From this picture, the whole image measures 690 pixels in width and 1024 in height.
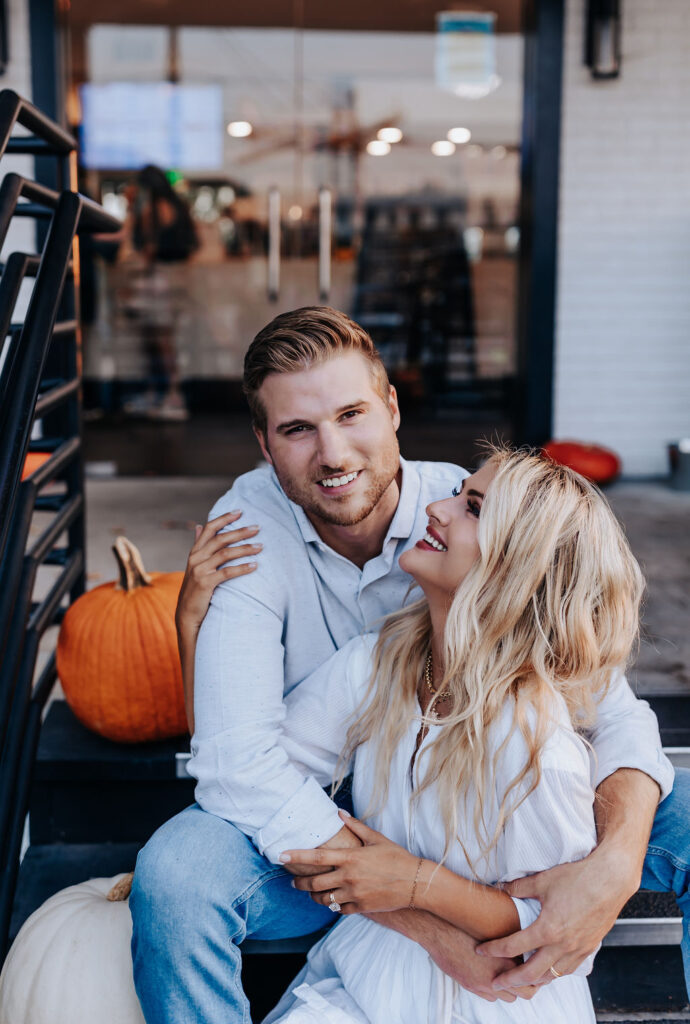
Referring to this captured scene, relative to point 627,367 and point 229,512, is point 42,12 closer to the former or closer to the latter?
point 627,367

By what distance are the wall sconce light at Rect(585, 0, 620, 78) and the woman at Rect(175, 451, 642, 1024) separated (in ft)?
13.0

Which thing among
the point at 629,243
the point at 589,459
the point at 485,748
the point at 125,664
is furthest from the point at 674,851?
the point at 629,243

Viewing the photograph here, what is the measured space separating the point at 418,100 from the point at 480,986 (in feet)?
15.7

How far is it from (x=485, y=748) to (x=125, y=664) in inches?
36.3

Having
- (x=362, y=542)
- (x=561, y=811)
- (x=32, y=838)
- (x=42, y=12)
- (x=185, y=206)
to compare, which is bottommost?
(x=32, y=838)

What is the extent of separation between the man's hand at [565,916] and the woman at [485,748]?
1.1 inches

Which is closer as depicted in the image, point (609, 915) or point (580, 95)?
point (609, 915)

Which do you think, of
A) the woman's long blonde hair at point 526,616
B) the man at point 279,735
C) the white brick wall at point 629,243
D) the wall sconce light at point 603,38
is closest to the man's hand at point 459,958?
the man at point 279,735

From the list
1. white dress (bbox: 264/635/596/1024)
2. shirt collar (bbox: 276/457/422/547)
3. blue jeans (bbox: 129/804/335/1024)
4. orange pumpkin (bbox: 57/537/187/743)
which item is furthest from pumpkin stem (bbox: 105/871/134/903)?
shirt collar (bbox: 276/457/422/547)

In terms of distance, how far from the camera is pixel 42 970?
5.49ft

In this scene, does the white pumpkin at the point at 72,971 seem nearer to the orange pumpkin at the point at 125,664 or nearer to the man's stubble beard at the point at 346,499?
the orange pumpkin at the point at 125,664

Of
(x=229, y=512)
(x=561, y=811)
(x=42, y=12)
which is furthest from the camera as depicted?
(x=42, y=12)

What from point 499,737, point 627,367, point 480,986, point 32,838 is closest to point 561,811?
point 499,737

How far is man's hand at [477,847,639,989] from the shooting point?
58.7 inches
